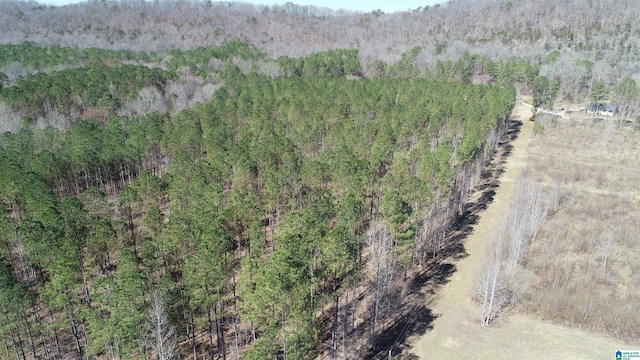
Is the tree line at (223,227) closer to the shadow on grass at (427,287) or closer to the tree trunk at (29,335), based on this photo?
the tree trunk at (29,335)

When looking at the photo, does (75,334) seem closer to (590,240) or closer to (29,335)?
(29,335)

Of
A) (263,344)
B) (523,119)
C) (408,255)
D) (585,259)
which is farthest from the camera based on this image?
(523,119)

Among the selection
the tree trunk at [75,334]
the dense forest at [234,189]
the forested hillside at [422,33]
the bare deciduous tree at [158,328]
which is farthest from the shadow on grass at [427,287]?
the forested hillside at [422,33]

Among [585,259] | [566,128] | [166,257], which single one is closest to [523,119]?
[566,128]

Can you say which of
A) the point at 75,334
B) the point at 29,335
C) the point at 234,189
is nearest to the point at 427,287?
the point at 234,189

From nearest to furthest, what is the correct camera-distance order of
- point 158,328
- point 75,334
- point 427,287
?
point 158,328, point 75,334, point 427,287

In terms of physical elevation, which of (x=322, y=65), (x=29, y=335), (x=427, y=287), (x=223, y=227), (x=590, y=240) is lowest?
(x=427, y=287)

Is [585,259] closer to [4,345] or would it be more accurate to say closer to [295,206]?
[295,206]

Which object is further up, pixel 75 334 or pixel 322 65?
pixel 322 65
